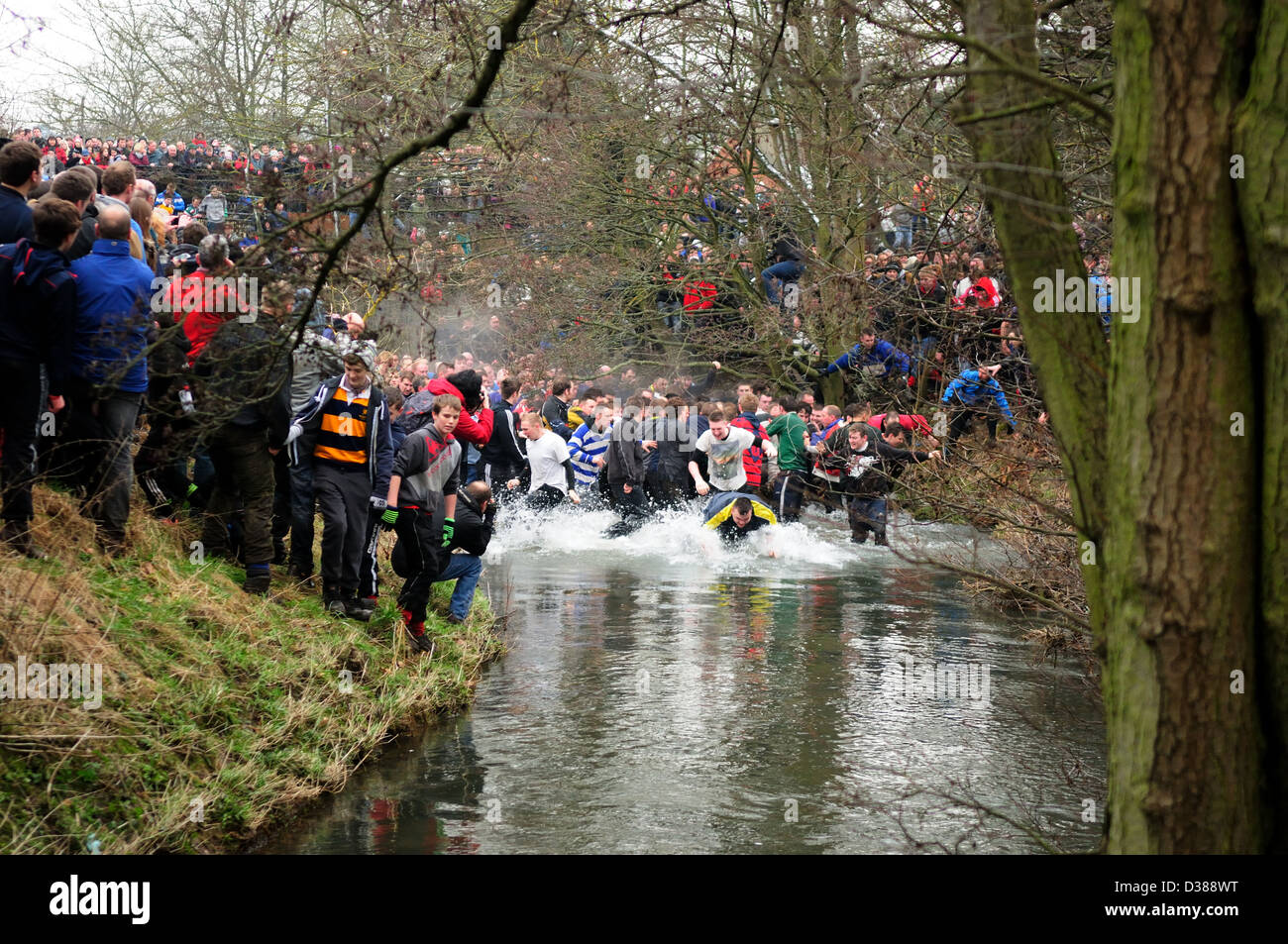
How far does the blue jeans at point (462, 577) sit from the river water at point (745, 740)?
0.58m

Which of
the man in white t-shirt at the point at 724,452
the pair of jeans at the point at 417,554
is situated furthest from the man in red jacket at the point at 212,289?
the man in white t-shirt at the point at 724,452

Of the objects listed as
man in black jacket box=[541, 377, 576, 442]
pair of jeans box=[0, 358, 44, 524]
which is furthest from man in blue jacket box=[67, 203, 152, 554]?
man in black jacket box=[541, 377, 576, 442]

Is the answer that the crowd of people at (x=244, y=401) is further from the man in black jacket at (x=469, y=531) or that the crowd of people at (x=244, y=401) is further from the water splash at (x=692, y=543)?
the water splash at (x=692, y=543)

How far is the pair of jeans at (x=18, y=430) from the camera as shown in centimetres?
730

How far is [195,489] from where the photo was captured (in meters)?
10.2

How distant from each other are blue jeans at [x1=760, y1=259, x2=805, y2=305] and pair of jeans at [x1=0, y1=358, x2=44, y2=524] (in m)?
15.5

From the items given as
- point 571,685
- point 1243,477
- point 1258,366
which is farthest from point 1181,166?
point 571,685

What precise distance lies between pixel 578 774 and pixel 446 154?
1607 cm

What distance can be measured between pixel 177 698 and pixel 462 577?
13.5 ft

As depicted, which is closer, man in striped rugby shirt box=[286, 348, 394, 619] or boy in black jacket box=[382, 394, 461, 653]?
man in striped rugby shirt box=[286, 348, 394, 619]

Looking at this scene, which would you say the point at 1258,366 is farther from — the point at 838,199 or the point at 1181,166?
the point at 838,199

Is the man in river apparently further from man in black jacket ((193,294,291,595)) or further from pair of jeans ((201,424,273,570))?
pair of jeans ((201,424,273,570))

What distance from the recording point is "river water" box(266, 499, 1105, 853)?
6984 millimetres

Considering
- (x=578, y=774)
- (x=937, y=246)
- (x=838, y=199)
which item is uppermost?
(x=838, y=199)
